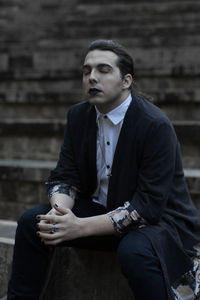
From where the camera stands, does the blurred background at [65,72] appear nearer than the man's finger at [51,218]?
No

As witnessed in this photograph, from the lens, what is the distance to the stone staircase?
348cm

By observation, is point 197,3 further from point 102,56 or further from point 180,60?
point 102,56

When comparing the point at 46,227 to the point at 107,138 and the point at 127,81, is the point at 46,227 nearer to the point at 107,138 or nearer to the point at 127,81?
the point at 107,138

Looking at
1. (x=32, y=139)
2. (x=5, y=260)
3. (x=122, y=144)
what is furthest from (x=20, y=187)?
(x=122, y=144)

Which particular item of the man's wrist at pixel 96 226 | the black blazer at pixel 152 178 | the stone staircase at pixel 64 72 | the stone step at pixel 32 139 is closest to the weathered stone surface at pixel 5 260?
the stone staircase at pixel 64 72

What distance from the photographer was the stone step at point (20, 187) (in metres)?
3.31

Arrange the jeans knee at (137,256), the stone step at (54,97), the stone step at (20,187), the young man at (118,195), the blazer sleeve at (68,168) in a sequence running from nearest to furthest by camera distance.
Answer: the jeans knee at (137,256) → the young man at (118,195) → the blazer sleeve at (68,168) → the stone step at (20,187) → the stone step at (54,97)

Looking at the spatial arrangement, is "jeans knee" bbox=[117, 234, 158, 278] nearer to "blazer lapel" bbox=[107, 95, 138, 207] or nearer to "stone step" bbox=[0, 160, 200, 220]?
"blazer lapel" bbox=[107, 95, 138, 207]

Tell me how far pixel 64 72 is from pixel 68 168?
122 inches

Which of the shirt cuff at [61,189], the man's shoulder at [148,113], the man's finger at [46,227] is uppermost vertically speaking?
the man's shoulder at [148,113]

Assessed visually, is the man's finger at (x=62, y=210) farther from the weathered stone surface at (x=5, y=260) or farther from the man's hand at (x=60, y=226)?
the weathered stone surface at (x=5, y=260)

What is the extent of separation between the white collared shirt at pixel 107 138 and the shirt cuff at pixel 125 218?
20 centimetres

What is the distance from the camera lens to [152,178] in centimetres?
171

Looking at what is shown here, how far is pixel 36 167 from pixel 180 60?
251cm
